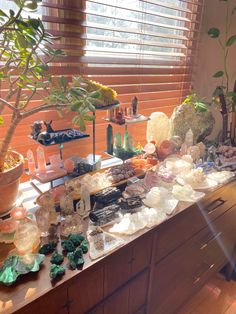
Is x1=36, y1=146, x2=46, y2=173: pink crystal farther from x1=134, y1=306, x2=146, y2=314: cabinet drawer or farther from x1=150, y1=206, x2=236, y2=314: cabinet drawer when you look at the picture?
x1=134, y1=306, x2=146, y2=314: cabinet drawer

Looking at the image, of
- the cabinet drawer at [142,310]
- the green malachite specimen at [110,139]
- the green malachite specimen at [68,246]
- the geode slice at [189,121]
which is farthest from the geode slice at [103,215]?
the geode slice at [189,121]

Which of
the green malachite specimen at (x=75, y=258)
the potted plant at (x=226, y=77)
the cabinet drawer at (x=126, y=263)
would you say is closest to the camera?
the green malachite specimen at (x=75, y=258)

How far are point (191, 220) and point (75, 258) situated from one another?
61 centimetres

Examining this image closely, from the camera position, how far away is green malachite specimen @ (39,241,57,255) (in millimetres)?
761

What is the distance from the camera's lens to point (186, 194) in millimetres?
1071

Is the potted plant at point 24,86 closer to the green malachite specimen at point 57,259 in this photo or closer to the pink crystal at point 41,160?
the pink crystal at point 41,160

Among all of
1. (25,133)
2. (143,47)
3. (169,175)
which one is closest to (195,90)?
(143,47)

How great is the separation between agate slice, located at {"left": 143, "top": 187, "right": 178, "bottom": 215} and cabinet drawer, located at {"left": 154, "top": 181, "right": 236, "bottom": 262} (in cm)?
4

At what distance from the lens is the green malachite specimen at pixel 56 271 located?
2.21 feet

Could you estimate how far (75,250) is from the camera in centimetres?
76

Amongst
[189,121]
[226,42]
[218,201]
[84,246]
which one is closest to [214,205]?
[218,201]

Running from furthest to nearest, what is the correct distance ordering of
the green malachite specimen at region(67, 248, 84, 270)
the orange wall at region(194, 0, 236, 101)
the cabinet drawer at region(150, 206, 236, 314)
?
the orange wall at region(194, 0, 236, 101), the cabinet drawer at region(150, 206, 236, 314), the green malachite specimen at region(67, 248, 84, 270)

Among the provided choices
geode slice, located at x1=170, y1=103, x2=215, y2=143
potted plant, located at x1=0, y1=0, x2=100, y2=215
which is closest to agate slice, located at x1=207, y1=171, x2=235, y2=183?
geode slice, located at x1=170, y1=103, x2=215, y2=143

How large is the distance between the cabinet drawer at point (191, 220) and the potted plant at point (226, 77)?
0.52 metres
